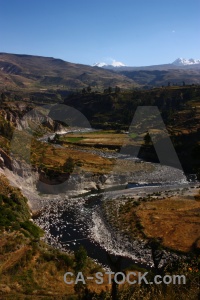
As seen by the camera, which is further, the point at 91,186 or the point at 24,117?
the point at 24,117

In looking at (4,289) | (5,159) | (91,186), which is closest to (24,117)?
(91,186)

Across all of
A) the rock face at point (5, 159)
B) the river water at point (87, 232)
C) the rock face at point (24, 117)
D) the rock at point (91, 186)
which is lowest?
the river water at point (87, 232)

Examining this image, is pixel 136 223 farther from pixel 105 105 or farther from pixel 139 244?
pixel 105 105

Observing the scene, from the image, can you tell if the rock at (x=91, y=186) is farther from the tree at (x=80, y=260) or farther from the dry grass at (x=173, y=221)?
the tree at (x=80, y=260)

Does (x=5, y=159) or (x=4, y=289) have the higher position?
(x=5, y=159)

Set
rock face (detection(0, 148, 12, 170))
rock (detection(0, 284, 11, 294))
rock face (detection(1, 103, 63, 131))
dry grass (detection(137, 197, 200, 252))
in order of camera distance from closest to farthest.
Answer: rock (detection(0, 284, 11, 294))
dry grass (detection(137, 197, 200, 252))
rock face (detection(0, 148, 12, 170))
rock face (detection(1, 103, 63, 131))

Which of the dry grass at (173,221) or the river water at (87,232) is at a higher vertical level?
the dry grass at (173,221)

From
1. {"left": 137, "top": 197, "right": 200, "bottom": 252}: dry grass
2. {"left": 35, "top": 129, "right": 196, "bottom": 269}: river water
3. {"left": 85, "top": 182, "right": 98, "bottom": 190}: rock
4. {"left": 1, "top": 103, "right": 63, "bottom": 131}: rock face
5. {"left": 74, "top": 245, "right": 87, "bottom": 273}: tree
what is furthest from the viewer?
{"left": 1, "top": 103, "right": 63, "bottom": 131}: rock face

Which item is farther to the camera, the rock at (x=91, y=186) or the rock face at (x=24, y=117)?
the rock face at (x=24, y=117)

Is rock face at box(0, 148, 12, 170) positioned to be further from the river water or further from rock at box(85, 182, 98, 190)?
rock at box(85, 182, 98, 190)

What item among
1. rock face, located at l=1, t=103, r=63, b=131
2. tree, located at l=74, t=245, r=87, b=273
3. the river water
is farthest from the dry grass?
rock face, located at l=1, t=103, r=63, b=131

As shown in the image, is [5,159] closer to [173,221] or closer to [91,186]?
[91,186]

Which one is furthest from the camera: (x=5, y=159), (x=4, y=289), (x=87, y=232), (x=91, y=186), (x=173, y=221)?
(x=91, y=186)

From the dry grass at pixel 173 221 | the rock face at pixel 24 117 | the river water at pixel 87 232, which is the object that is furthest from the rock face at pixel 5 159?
the rock face at pixel 24 117
